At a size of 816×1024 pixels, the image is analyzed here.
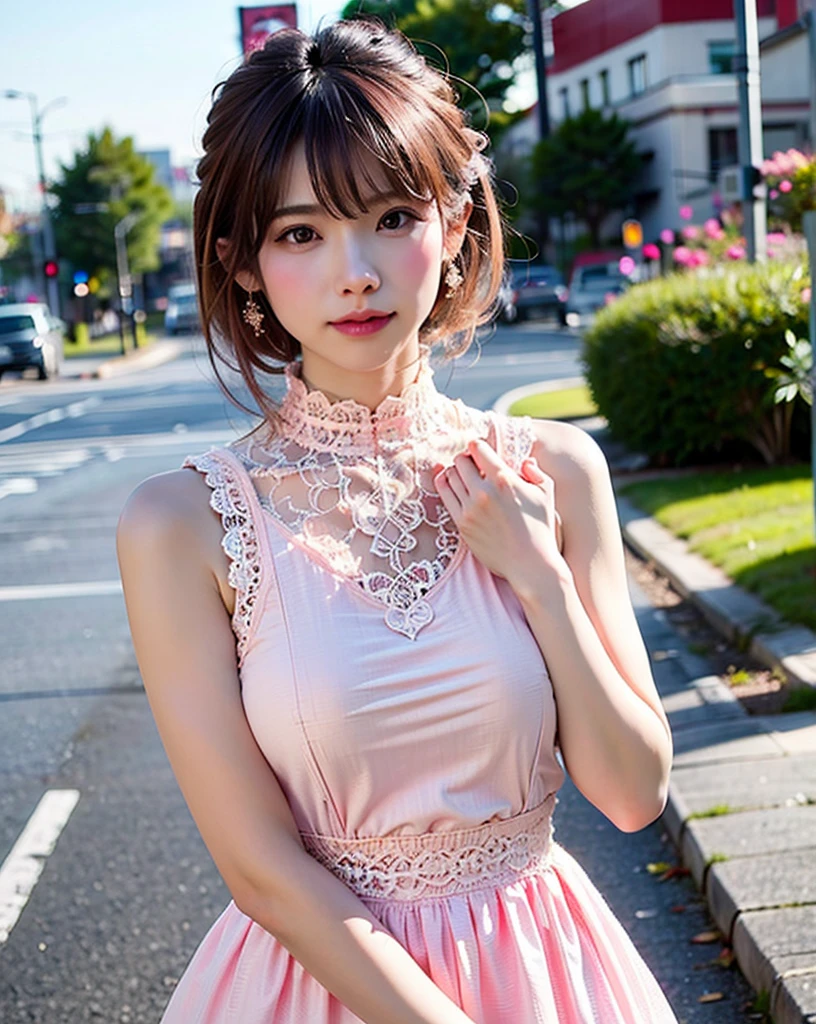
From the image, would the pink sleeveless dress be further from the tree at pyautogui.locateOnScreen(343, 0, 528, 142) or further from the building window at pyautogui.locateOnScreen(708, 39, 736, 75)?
the tree at pyautogui.locateOnScreen(343, 0, 528, 142)

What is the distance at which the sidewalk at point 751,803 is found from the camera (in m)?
3.39

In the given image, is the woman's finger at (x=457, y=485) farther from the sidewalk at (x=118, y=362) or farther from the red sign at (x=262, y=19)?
the sidewalk at (x=118, y=362)

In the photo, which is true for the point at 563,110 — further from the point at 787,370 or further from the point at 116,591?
the point at 116,591

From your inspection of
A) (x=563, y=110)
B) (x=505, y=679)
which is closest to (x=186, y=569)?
(x=505, y=679)

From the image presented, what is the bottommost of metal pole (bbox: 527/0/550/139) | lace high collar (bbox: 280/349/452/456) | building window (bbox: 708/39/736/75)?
lace high collar (bbox: 280/349/452/456)

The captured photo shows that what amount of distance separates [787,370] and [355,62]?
10.1 m

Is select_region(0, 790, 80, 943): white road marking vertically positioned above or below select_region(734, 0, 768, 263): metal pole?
→ below

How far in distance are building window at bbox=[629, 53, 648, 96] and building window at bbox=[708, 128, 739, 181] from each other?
3.16 meters

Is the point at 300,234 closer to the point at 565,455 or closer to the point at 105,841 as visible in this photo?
the point at 565,455

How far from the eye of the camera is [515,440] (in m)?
2.04

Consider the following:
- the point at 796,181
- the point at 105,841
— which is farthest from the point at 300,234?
the point at 796,181

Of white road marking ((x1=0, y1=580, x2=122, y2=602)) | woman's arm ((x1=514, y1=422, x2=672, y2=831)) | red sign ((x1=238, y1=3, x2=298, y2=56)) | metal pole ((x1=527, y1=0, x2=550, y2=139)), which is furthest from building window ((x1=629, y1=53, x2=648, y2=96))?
woman's arm ((x1=514, y1=422, x2=672, y2=831))

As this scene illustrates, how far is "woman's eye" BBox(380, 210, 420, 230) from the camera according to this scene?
189 centimetres

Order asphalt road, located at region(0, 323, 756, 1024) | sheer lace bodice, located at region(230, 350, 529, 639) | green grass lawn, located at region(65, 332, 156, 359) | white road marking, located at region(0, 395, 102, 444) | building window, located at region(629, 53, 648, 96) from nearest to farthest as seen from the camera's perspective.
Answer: sheer lace bodice, located at region(230, 350, 529, 639) < asphalt road, located at region(0, 323, 756, 1024) < white road marking, located at region(0, 395, 102, 444) < building window, located at region(629, 53, 648, 96) < green grass lawn, located at region(65, 332, 156, 359)
